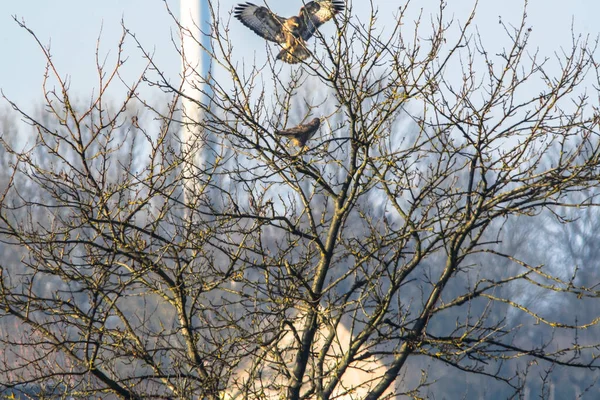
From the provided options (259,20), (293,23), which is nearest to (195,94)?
(259,20)

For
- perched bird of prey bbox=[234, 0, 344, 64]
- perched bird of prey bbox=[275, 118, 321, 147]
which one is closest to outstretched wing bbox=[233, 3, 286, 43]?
perched bird of prey bbox=[234, 0, 344, 64]

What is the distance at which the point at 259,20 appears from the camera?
38.5 feet

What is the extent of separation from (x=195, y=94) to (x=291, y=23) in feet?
12.7

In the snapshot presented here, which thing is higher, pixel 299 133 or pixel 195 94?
pixel 195 94

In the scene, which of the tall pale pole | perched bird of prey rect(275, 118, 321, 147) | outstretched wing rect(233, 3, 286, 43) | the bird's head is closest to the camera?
the tall pale pole

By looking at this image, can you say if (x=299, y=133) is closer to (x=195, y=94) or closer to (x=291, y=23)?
(x=291, y=23)

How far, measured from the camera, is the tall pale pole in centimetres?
820

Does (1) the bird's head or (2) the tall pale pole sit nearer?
(2) the tall pale pole

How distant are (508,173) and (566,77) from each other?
0.98m

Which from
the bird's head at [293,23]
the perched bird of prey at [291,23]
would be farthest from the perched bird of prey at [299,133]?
the bird's head at [293,23]

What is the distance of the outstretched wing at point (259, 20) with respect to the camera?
10.4 metres

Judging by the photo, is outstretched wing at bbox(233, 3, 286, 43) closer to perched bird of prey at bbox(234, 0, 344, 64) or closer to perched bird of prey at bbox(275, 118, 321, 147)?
perched bird of prey at bbox(234, 0, 344, 64)

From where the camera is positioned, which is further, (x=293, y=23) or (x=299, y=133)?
(x=293, y=23)

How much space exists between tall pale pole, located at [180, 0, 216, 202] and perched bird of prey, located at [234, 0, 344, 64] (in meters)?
0.63
